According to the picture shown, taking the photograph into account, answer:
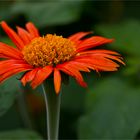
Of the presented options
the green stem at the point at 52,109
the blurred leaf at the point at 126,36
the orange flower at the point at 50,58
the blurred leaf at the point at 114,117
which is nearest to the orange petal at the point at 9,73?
the orange flower at the point at 50,58

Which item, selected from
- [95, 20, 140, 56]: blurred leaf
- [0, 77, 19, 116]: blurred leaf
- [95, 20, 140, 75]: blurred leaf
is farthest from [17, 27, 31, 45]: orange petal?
[95, 20, 140, 56]: blurred leaf

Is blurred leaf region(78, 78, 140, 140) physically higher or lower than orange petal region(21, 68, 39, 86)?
lower

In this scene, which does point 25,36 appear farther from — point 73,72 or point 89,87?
point 89,87

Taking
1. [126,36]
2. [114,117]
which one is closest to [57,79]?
[114,117]

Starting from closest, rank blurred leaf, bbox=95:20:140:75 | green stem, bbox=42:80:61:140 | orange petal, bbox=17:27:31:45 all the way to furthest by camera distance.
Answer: green stem, bbox=42:80:61:140 < orange petal, bbox=17:27:31:45 < blurred leaf, bbox=95:20:140:75

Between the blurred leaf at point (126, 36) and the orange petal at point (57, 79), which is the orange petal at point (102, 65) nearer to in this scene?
the orange petal at point (57, 79)

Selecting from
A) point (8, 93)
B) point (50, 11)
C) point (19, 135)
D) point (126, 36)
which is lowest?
point (19, 135)

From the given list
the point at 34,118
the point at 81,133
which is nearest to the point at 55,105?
the point at 81,133

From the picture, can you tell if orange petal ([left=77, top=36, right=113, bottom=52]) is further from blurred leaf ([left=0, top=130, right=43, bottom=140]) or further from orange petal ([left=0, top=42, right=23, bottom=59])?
blurred leaf ([left=0, top=130, right=43, bottom=140])
